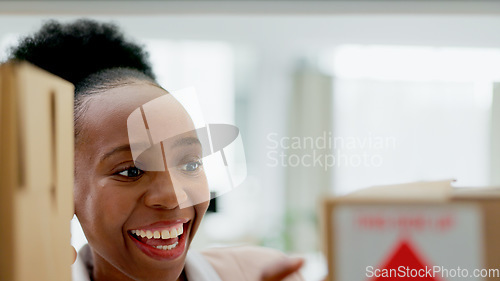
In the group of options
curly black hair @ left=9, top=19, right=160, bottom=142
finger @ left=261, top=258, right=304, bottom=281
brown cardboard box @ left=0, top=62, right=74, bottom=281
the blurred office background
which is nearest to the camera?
brown cardboard box @ left=0, top=62, right=74, bottom=281

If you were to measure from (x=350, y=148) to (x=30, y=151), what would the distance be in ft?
1.90

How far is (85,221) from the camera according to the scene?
686mm

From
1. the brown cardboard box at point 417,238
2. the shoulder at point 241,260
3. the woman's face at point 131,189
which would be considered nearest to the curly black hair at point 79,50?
the woman's face at point 131,189

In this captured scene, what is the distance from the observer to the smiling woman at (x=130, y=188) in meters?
0.64

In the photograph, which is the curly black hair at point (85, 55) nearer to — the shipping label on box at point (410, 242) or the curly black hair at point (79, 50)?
the curly black hair at point (79, 50)

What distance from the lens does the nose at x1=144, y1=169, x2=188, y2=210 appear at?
2.07 ft

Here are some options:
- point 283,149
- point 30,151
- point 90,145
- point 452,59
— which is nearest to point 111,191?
point 90,145

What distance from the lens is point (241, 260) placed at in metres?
0.86

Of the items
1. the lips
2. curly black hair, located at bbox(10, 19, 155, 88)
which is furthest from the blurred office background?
the lips

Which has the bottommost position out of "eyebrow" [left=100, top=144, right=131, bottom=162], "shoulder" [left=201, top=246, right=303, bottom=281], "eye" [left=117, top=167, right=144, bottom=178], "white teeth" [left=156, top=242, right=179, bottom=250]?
"shoulder" [left=201, top=246, right=303, bottom=281]

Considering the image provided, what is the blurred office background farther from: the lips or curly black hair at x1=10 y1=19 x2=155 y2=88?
the lips

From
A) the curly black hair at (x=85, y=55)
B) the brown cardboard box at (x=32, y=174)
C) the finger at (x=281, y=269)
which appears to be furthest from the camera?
the curly black hair at (x=85, y=55)

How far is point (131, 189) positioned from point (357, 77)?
0.65 metres

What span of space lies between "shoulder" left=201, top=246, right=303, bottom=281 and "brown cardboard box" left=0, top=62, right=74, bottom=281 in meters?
0.36
